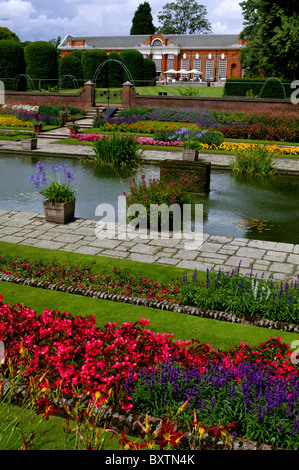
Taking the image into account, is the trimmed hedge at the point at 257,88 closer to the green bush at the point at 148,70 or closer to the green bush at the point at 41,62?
the green bush at the point at 41,62

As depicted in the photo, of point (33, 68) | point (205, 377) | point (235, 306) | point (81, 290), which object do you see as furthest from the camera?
point (33, 68)

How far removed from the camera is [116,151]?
15852 millimetres

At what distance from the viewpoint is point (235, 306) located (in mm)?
5973

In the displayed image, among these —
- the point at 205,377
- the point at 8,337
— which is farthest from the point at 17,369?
the point at 205,377

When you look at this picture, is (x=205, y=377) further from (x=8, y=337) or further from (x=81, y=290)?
(x=81, y=290)

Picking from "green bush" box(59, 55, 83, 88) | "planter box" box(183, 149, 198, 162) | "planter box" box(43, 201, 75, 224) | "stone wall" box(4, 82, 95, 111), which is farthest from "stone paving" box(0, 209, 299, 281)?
"green bush" box(59, 55, 83, 88)

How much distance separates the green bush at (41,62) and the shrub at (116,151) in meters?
19.3

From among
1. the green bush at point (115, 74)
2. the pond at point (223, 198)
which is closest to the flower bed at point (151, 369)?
the pond at point (223, 198)

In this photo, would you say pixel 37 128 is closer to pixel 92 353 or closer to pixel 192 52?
pixel 92 353

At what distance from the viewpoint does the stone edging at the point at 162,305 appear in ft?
18.7

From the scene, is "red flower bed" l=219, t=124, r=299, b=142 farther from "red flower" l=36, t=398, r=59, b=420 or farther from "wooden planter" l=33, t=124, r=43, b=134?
"red flower" l=36, t=398, r=59, b=420

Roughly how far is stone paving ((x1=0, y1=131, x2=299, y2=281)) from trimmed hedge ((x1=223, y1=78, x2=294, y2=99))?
891 inches

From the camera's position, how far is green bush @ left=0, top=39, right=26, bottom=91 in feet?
110
